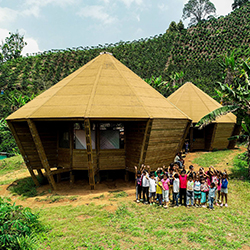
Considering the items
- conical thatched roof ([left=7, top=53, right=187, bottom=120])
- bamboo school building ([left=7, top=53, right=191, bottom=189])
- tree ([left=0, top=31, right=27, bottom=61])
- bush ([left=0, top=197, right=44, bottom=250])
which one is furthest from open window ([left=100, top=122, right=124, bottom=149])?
tree ([left=0, top=31, right=27, bottom=61])

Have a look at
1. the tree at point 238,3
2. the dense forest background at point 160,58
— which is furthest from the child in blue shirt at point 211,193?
the tree at point 238,3

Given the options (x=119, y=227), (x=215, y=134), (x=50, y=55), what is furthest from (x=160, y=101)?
(x=50, y=55)

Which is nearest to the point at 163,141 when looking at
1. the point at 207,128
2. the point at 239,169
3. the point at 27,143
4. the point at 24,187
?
the point at 239,169

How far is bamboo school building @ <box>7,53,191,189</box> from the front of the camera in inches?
475

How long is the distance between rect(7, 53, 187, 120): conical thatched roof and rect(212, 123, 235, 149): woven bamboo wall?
10.9 m

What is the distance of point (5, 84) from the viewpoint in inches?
2105

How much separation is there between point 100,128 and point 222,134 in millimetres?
16172

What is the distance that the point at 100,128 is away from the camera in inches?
546

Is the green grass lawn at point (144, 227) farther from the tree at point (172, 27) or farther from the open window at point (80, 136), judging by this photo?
the tree at point (172, 27)

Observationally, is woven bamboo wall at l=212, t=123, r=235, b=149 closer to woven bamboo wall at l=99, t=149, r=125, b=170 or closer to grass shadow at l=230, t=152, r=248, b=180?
grass shadow at l=230, t=152, r=248, b=180

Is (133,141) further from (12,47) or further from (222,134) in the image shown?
(12,47)

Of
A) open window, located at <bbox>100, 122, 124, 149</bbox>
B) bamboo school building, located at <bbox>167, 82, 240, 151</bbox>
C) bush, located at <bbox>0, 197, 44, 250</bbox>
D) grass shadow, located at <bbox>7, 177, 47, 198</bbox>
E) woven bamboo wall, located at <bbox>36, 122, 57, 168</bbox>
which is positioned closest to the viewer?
Answer: bush, located at <bbox>0, 197, 44, 250</bbox>

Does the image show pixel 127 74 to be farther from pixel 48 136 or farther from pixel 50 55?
pixel 50 55

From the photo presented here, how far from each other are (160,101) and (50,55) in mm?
62055
